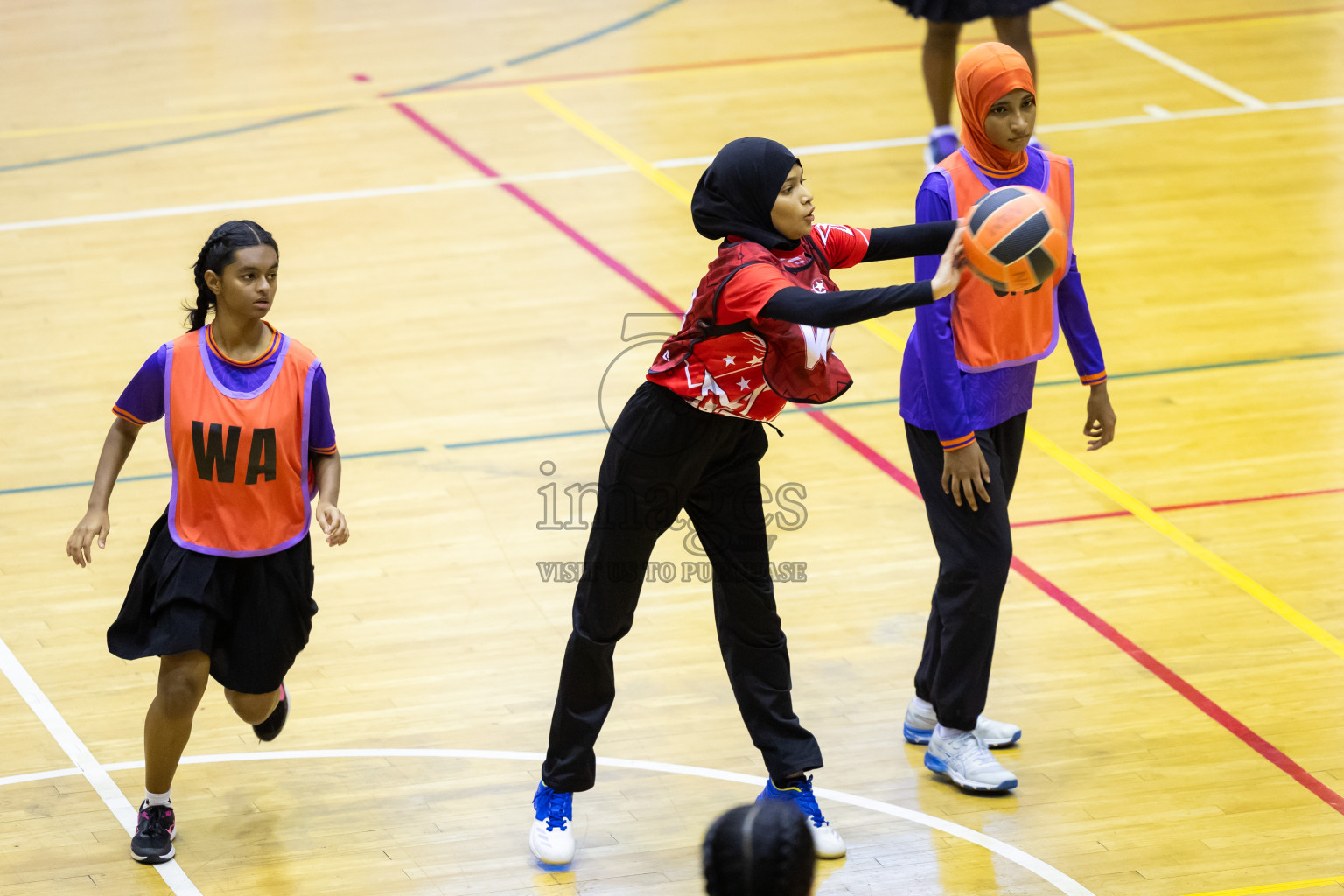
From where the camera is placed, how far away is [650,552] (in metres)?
3.94

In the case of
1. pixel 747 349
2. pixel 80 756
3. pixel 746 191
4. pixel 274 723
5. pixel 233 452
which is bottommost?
pixel 80 756

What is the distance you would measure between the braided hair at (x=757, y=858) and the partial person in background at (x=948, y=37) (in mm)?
7346

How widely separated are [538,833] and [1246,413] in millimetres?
3656

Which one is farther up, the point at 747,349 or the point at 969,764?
the point at 747,349

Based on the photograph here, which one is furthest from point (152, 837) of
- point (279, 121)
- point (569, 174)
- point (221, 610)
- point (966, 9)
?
point (279, 121)

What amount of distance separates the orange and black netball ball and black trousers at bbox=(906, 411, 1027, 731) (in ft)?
2.06

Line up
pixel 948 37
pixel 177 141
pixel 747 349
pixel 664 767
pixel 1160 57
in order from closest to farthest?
pixel 747 349 → pixel 664 767 → pixel 948 37 → pixel 177 141 → pixel 1160 57

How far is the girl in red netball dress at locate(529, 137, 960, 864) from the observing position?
3.59 metres

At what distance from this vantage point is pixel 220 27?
12.3m

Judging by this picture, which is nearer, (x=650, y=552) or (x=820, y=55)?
(x=650, y=552)

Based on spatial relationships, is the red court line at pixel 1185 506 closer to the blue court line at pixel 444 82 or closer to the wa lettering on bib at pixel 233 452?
the wa lettering on bib at pixel 233 452

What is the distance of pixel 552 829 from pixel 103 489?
1292 mm

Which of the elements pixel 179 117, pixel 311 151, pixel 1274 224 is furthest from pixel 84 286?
pixel 1274 224

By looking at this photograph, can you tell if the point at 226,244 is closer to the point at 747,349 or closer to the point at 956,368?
the point at 747,349
